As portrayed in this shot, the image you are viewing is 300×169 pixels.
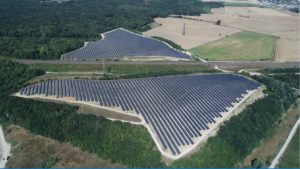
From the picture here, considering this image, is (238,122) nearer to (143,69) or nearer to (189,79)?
(189,79)

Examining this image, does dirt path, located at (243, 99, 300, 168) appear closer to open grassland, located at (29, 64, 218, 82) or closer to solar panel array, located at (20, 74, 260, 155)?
solar panel array, located at (20, 74, 260, 155)

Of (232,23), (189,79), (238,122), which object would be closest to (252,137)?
(238,122)

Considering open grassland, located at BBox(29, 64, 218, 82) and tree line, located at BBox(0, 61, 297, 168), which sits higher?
open grassland, located at BBox(29, 64, 218, 82)

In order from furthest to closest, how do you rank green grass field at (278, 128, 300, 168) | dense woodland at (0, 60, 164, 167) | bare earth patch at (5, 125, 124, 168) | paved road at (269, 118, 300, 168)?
paved road at (269, 118, 300, 168) → green grass field at (278, 128, 300, 168) → dense woodland at (0, 60, 164, 167) → bare earth patch at (5, 125, 124, 168)

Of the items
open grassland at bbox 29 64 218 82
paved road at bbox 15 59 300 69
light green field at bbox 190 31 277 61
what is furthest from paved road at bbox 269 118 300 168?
light green field at bbox 190 31 277 61

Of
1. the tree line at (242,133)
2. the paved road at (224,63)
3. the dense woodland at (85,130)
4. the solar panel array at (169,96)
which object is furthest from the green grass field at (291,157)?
the paved road at (224,63)

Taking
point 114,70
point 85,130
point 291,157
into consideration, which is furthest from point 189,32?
point 85,130
